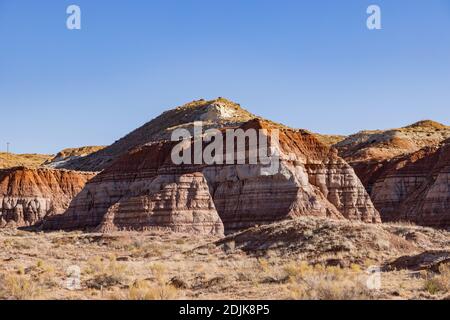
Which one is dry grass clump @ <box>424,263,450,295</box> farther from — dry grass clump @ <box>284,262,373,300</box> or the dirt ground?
dry grass clump @ <box>284,262,373,300</box>

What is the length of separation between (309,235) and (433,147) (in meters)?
61.4

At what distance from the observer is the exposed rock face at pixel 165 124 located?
4958 inches

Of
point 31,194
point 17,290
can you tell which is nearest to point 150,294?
point 17,290

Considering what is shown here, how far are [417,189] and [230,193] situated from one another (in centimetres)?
3089

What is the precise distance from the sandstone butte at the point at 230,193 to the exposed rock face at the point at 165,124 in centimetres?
5349

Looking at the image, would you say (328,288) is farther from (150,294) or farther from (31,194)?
(31,194)

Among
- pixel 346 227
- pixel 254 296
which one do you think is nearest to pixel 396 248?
pixel 346 227

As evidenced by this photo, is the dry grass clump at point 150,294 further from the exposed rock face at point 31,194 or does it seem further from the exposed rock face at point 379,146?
the exposed rock face at point 379,146

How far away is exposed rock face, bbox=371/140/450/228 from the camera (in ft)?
232

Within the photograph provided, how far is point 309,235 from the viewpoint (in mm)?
32406

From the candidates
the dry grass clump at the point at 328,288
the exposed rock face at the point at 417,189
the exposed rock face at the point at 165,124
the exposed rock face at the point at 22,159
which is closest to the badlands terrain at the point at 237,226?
the dry grass clump at the point at 328,288

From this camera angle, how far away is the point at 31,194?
92.3 meters

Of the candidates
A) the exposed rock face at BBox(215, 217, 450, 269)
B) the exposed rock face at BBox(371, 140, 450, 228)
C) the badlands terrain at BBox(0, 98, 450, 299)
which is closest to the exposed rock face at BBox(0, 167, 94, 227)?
the badlands terrain at BBox(0, 98, 450, 299)
